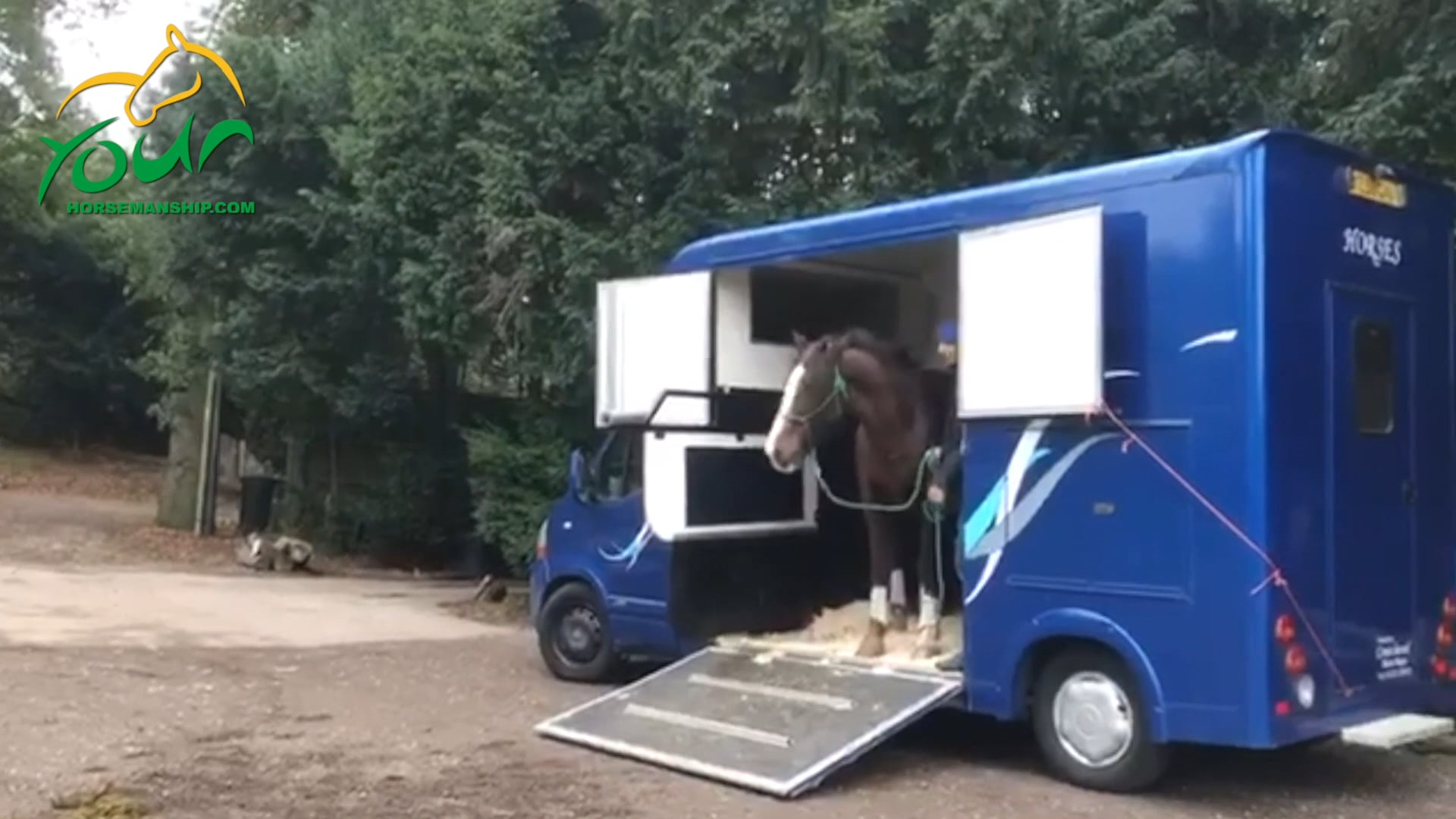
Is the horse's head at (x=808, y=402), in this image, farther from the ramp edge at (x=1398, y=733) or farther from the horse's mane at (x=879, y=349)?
the ramp edge at (x=1398, y=733)

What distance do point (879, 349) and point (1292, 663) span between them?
10.5 ft

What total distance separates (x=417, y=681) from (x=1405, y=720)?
6287mm

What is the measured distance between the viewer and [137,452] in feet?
105

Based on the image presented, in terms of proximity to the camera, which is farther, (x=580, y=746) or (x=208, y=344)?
(x=208, y=344)

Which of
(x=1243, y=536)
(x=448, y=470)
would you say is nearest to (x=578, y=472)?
(x=1243, y=536)

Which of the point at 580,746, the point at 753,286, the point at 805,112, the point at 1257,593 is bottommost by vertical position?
the point at 580,746

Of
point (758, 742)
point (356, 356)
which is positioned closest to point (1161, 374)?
point (758, 742)

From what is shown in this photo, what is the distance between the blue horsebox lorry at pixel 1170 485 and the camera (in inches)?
279

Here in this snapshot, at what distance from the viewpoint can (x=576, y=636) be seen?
35.6 feet

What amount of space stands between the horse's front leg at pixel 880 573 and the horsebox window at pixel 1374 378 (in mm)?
2926

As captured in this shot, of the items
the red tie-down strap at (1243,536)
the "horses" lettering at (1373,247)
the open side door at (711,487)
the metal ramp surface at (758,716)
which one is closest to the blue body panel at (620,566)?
the open side door at (711,487)

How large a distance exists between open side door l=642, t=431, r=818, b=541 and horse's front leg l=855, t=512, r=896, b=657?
0.86 metres

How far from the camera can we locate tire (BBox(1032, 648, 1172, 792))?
7.43 metres

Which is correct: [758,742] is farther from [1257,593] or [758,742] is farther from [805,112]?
[805,112]
